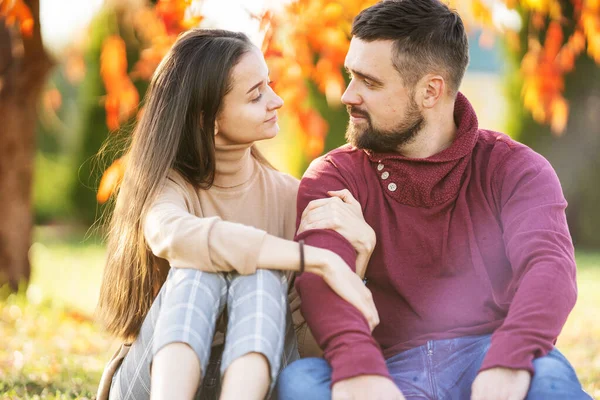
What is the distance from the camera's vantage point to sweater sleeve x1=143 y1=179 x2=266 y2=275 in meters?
2.35

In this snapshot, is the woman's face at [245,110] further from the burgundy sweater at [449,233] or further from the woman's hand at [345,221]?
the woman's hand at [345,221]

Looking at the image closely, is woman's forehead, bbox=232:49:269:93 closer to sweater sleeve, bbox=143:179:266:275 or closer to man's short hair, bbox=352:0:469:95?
man's short hair, bbox=352:0:469:95

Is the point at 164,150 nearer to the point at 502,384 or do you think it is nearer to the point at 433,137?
the point at 433,137

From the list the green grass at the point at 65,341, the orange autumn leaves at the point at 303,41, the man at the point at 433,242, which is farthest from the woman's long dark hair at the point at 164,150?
the orange autumn leaves at the point at 303,41

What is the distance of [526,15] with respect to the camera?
877cm

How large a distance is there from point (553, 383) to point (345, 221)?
30.1 inches

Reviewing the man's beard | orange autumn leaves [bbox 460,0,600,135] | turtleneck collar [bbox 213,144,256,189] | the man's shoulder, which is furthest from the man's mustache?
orange autumn leaves [bbox 460,0,600,135]

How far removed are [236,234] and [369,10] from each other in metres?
0.94

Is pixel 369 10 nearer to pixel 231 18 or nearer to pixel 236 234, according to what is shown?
pixel 236 234

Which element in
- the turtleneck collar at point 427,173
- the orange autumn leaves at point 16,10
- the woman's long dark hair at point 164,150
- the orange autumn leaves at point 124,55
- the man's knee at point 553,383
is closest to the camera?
the man's knee at point 553,383

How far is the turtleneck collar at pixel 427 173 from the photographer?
262 cm

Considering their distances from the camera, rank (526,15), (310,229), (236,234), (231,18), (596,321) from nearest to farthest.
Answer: (236,234), (310,229), (231,18), (596,321), (526,15)

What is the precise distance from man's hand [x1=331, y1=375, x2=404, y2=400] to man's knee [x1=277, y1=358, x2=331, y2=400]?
0.19 ft

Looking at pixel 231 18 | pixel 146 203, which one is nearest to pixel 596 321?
pixel 231 18
